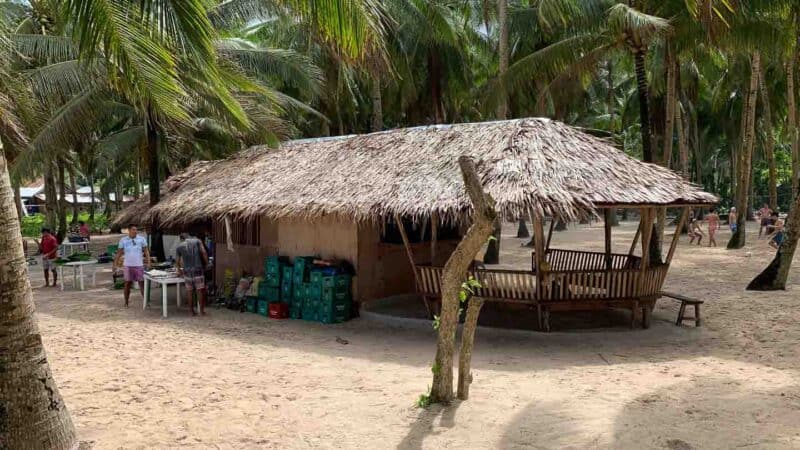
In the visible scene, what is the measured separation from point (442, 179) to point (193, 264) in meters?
4.57

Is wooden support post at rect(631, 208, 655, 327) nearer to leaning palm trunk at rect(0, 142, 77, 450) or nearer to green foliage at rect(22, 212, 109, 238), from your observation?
leaning palm trunk at rect(0, 142, 77, 450)

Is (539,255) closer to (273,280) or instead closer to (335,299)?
(335,299)

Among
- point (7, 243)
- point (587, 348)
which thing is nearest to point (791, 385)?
point (587, 348)

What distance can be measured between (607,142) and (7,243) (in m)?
8.69

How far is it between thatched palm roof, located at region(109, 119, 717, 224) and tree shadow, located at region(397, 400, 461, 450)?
3.06 meters

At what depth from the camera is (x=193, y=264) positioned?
10.8 m

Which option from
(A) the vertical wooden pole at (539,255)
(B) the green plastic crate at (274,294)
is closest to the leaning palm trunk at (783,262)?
(A) the vertical wooden pole at (539,255)

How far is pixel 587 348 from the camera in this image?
856 cm

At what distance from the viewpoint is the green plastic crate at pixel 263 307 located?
36.9 ft

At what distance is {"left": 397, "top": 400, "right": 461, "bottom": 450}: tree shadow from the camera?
5.29 metres

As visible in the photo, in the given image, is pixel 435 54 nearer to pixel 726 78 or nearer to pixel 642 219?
pixel 726 78

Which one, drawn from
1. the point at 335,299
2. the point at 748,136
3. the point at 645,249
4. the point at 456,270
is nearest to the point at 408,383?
the point at 456,270

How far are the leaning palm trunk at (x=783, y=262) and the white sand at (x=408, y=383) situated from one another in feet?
4.39

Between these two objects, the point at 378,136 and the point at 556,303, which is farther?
the point at 378,136
